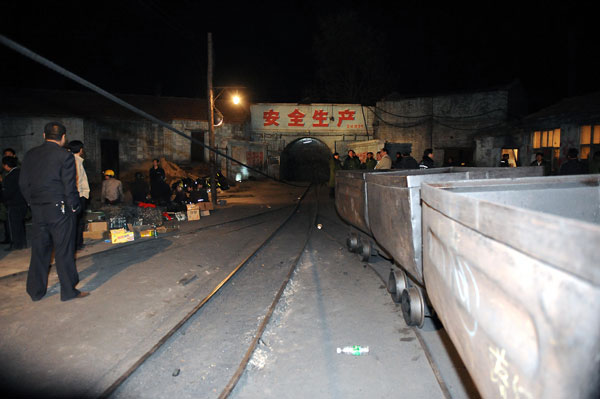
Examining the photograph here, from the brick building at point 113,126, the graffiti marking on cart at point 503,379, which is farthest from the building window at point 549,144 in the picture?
the brick building at point 113,126

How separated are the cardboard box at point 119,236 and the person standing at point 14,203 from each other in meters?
1.58

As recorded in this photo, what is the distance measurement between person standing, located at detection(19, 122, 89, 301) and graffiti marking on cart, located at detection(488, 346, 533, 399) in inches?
181

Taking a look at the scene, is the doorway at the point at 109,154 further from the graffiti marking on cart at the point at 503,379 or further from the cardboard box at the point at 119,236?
the graffiti marking on cart at the point at 503,379

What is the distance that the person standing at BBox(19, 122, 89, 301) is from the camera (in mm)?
4309

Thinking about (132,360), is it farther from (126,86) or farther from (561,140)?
(126,86)

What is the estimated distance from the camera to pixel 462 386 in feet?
9.46

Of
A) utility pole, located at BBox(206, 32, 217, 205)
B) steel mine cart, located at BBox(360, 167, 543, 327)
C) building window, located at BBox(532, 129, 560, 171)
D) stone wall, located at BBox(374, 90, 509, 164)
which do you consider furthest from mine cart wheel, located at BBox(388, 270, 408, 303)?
stone wall, located at BBox(374, 90, 509, 164)

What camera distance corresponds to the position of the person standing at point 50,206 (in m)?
4.31

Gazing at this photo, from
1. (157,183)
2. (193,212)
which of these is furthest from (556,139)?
(157,183)

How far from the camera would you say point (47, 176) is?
430 centimetres

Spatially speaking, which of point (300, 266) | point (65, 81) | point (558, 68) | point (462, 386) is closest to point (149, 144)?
point (65, 81)

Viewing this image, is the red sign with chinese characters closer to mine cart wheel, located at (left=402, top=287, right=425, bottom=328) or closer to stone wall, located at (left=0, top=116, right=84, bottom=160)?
stone wall, located at (left=0, top=116, right=84, bottom=160)

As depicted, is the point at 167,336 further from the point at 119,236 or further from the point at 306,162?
the point at 306,162

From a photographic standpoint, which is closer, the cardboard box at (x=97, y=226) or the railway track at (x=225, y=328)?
the railway track at (x=225, y=328)
